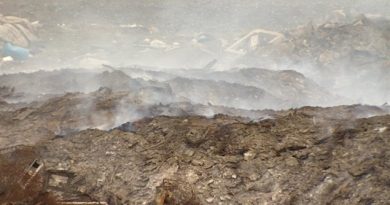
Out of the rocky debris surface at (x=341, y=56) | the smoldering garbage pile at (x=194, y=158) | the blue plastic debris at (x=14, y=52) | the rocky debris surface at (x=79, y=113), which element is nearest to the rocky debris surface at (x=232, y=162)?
the smoldering garbage pile at (x=194, y=158)

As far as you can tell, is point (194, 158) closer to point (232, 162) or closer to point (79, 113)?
point (232, 162)

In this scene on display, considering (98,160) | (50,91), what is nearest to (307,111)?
(98,160)

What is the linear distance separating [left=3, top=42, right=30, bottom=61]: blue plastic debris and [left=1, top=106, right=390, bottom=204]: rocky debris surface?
31.3 feet

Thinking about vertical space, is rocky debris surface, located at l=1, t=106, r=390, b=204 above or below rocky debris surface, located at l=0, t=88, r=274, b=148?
above

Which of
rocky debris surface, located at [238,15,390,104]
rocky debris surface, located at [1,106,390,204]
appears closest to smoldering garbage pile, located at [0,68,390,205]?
rocky debris surface, located at [1,106,390,204]

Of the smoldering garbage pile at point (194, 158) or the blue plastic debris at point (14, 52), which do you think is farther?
the blue plastic debris at point (14, 52)

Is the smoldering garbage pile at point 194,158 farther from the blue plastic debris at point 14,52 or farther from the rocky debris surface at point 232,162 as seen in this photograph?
the blue plastic debris at point 14,52

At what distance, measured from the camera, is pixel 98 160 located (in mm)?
4262

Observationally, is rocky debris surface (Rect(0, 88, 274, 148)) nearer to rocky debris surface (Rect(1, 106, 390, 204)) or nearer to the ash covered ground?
the ash covered ground

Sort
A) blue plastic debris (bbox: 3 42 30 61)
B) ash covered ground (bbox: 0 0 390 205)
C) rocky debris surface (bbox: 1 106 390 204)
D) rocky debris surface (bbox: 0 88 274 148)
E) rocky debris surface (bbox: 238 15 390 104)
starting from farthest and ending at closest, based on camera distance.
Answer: blue plastic debris (bbox: 3 42 30 61) → rocky debris surface (bbox: 238 15 390 104) → rocky debris surface (bbox: 0 88 274 148) → ash covered ground (bbox: 0 0 390 205) → rocky debris surface (bbox: 1 106 390 204)

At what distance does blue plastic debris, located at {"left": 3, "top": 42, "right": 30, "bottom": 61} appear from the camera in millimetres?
13091

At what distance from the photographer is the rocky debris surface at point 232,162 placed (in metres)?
3.65

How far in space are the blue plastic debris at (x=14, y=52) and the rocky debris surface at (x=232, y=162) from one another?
953 cm

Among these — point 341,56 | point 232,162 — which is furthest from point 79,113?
point 341,56
